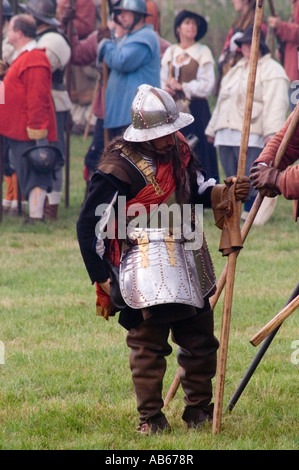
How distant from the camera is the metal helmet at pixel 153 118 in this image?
444cm

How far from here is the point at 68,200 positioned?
11.5m

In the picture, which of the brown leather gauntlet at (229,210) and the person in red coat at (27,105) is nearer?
the brown leather gauntlet at (229,210)

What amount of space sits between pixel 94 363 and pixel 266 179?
1.88 m

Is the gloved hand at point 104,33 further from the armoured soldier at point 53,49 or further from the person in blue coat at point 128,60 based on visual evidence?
the armoured soldier at point 53,49

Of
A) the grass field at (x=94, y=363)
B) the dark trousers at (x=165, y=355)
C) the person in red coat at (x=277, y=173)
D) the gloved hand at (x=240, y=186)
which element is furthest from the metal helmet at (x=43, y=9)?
the dark trousers at (x=165, y=355)

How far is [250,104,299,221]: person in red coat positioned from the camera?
448 cm

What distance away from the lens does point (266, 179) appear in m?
4.56

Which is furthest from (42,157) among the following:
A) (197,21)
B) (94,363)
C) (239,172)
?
(239,172)

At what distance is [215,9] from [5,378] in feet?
45.3

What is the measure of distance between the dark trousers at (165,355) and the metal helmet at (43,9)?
20.5ft

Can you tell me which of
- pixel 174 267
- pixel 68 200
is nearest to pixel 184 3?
pixel 68 200

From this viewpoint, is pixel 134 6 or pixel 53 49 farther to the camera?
pixel 53 49

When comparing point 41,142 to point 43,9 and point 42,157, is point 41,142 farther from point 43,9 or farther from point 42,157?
point 43,9
